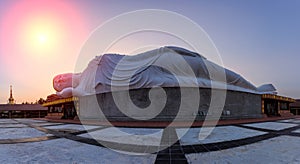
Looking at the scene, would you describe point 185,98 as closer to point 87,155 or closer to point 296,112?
point 87,155

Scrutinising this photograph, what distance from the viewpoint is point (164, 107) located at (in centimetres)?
1122

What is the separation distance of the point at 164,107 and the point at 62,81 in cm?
1258

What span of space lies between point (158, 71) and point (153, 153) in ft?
27.2

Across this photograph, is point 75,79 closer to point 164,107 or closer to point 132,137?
point 164,107

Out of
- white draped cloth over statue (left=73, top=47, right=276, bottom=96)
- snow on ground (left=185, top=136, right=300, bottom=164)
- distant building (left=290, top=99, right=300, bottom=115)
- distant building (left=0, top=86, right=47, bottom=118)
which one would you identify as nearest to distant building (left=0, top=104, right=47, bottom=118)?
distant building (left=0, top=86, right=47, bottom=118)

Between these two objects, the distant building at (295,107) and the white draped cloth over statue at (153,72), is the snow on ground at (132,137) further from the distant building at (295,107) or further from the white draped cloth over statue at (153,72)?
the distant building at (295,107)

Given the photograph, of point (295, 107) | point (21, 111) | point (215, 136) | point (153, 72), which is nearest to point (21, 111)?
point (21, 111)

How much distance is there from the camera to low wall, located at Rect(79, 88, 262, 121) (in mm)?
11219

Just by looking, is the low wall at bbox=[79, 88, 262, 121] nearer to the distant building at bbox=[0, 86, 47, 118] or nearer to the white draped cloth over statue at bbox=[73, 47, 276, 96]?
the white draped cloth over statue at bbox=[73, 47, 276, 96]

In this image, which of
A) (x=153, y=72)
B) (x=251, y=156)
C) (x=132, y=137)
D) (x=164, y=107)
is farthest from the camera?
(x=153, y=72)

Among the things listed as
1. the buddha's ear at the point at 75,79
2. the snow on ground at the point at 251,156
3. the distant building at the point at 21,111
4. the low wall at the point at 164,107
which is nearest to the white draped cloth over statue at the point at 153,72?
the low wall at the point at 164,107

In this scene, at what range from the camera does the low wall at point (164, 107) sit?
36.8ft

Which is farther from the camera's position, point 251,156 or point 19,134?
point 19,134

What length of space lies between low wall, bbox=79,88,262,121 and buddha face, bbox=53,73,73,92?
6886 mm
